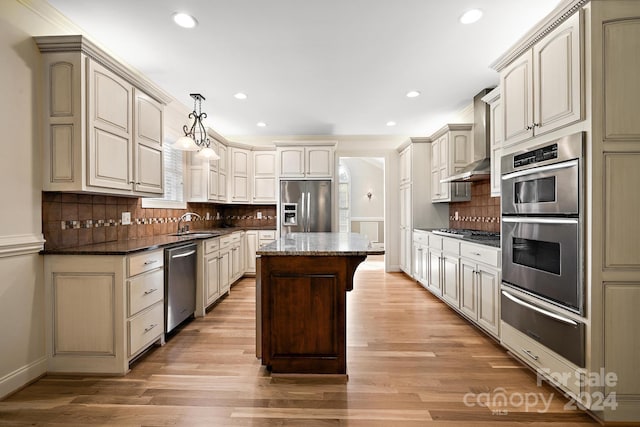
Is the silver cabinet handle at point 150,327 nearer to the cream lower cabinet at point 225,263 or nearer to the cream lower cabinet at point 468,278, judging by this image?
the cream lower cabinet at point 225,263

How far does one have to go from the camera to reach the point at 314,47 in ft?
9.58

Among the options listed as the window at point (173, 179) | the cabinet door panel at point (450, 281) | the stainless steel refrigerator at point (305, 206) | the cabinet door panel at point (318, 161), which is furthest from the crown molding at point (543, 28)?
the window at point (173, 179)

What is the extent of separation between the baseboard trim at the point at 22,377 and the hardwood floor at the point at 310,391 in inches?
1.9

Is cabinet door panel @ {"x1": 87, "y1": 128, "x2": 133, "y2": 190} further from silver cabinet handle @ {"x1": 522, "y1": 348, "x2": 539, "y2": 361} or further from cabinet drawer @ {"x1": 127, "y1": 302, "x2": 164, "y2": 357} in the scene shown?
silver cabinet handle @ {"x1": 522, "y1": 348, "x2": 539, "y2": 361}

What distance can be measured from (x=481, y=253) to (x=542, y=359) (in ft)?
3.54

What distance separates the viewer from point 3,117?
2027 mm

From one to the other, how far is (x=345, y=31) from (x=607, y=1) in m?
1.69

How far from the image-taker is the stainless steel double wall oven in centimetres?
182

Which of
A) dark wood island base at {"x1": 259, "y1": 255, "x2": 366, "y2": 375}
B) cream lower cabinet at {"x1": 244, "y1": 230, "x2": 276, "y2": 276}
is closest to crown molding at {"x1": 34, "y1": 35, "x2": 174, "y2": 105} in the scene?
dark wood island base at {"x1": 259, "y1": 255, "x2": 366, "y2": 375}

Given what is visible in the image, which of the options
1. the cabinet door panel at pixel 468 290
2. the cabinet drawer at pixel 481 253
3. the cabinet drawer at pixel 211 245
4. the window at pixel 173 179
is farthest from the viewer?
the window at pixel 173 179

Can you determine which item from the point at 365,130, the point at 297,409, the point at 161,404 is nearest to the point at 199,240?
the point at 161,404

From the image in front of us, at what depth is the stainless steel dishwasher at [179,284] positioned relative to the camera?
9.64ft

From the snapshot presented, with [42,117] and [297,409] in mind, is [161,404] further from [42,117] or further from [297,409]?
[42,117]

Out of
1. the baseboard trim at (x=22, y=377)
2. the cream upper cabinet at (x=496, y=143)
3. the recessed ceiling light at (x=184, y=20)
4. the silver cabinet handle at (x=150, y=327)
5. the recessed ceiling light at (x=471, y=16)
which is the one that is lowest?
the baseboard trim at (x=22, y=377)
